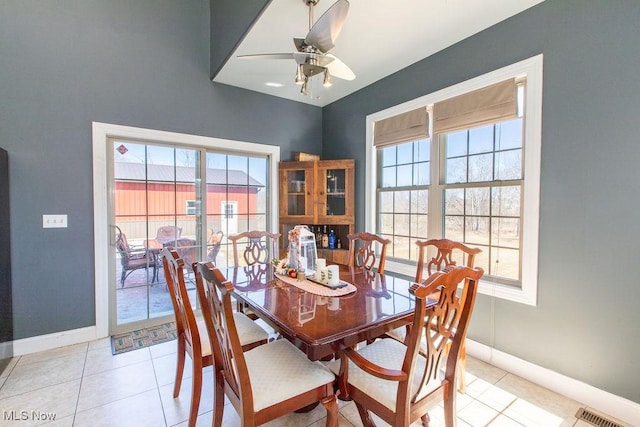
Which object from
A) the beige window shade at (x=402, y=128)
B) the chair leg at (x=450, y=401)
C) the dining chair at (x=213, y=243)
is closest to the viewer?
the chair leg at (x=450, y=401)

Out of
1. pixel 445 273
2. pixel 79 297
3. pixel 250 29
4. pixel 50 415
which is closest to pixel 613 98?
pixel 445 273

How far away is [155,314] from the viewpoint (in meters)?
3.30

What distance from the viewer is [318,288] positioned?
1.99m

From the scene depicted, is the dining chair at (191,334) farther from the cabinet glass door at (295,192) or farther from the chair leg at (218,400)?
the cabinet glass door at (295,192)

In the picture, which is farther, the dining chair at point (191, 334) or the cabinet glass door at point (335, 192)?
the cabinet glass door at point (335, 192)

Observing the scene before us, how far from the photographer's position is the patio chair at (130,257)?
10.1ft

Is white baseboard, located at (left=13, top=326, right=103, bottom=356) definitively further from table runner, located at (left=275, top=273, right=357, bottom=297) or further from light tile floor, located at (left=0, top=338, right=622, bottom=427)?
table runner, located at (left=275, top=273, right=357, bottom=297)

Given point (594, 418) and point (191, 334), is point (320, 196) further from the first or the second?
point (594, 418)

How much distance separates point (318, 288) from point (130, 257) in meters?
2.36

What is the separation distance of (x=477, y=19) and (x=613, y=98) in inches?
45.0

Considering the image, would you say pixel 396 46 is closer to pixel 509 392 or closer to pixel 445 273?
pixel 445 273

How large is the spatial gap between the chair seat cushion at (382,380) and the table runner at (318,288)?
1.19 ft

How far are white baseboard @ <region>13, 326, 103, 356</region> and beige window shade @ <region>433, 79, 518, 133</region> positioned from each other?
13.0ft

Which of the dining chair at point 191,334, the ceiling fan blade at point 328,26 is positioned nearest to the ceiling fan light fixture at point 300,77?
the ceiling fan blade at point 328,26
